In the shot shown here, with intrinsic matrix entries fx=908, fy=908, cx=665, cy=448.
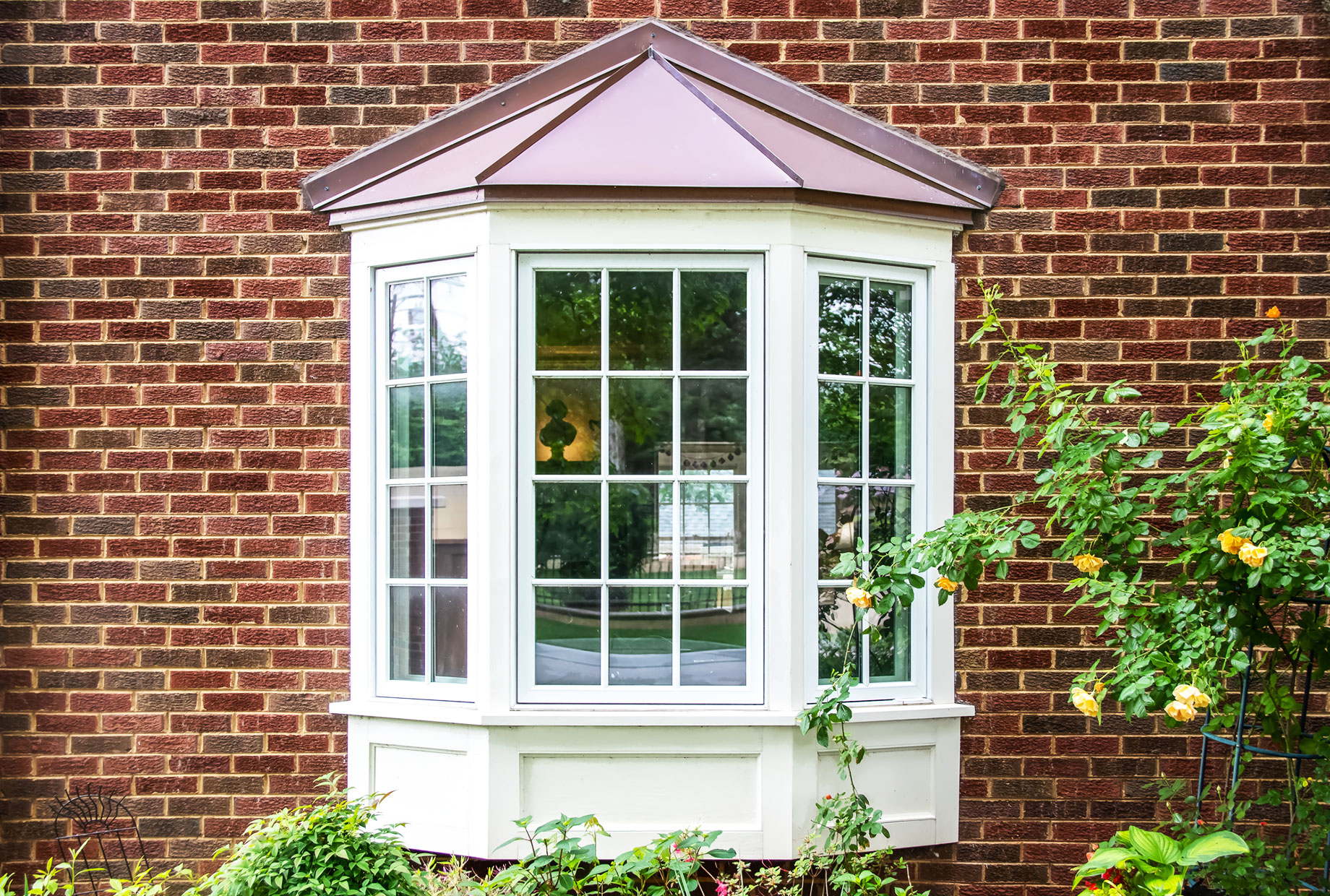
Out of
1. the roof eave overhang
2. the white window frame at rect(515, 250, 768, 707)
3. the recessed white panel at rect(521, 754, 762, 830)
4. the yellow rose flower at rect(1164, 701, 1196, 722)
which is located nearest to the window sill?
the white window frame at rect(515, 250, 768, 707)

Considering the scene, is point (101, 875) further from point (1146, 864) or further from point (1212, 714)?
point (1212, 714)

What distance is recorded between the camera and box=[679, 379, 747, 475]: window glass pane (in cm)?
334

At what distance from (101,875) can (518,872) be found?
187 centimetres

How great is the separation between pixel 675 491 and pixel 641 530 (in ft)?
0.63

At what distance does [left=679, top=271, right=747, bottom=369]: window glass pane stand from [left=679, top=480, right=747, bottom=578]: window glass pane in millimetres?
456

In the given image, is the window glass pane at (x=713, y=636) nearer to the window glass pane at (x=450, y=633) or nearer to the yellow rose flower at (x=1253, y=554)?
the window glass pane at (x=450, y=633)

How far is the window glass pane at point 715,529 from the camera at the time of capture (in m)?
3.33

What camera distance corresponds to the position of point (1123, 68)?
360cm

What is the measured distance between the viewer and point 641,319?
132 inches

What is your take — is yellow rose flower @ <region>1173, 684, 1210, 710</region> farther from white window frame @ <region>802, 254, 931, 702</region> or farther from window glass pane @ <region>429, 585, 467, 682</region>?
window glass pane @ <region>429, 585, 467, 682</region>

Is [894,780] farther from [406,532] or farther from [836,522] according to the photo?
[406,532]

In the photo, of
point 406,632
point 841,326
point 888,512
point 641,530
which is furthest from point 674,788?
point 841,326

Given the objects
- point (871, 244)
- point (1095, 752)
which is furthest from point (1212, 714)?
point (871, 244)

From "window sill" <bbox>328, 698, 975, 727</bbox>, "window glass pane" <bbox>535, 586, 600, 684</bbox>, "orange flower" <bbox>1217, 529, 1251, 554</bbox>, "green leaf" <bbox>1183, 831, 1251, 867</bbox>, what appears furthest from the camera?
"window glass pane" <bbox>535, 586, 600, 684</bbox>
